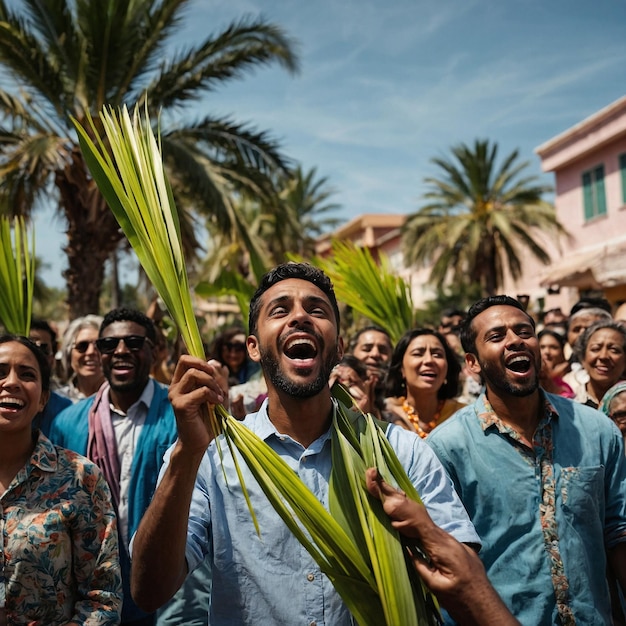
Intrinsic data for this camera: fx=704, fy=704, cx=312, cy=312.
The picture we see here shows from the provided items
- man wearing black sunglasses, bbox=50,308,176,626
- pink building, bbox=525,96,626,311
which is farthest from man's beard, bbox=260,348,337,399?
pink building, bbox=525,96,626,311

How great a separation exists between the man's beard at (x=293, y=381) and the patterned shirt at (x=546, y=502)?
0.84 metres

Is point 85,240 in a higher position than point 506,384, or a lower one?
higher

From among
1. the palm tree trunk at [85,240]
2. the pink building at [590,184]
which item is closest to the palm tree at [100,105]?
the palm tree trunk at [85,240]

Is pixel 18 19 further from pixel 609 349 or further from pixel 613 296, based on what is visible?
pixel 613 296

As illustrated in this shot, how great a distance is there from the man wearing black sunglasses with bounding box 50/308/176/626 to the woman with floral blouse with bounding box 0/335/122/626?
84cm

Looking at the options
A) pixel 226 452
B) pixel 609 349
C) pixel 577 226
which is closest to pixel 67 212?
pixel 609 349

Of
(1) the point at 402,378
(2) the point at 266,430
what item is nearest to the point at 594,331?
(1) the point at 402,378

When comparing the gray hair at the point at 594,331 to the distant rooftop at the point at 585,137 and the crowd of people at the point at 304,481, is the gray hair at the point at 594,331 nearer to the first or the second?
the crowd of people at the point at 304,481

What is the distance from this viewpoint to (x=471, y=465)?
8.96ft

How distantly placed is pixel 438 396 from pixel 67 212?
27.0ft

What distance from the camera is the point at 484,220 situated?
78.7 ft

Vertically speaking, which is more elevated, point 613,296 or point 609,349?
point 613,296

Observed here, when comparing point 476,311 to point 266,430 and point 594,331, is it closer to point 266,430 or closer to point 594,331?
point 266,430

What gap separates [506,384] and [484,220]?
22.0 m
